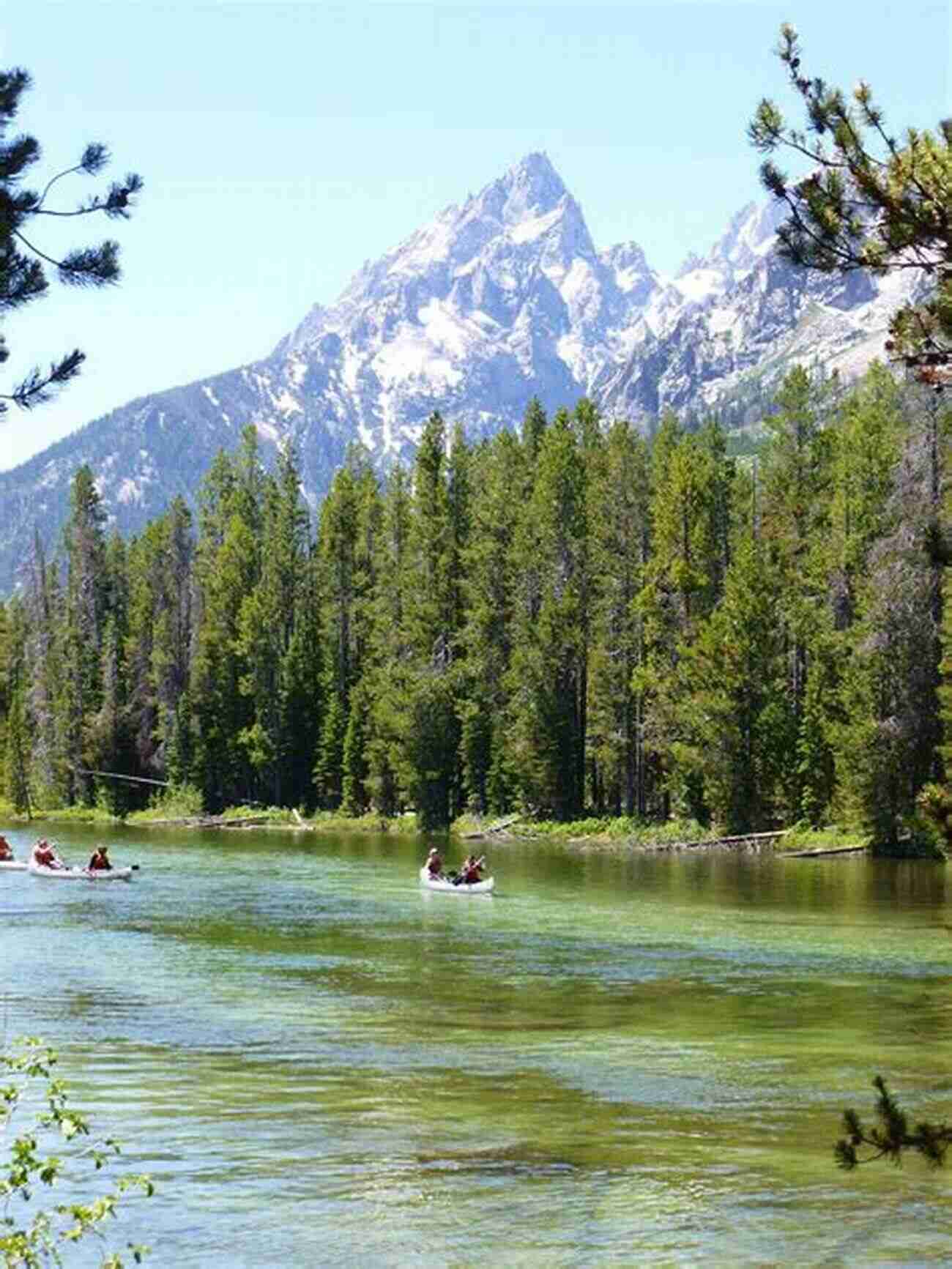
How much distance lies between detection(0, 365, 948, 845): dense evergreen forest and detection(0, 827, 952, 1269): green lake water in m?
23.3

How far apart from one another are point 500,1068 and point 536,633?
224ft

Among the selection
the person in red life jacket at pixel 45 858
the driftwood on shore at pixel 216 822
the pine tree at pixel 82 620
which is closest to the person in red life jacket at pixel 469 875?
the person in red life jacket at pixel 45 858

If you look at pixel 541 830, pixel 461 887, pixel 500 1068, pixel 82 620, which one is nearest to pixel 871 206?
pixel 500 1068

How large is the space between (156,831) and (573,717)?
24.5 meters

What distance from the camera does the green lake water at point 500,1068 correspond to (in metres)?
17.2

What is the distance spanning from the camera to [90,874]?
5938 centimetres

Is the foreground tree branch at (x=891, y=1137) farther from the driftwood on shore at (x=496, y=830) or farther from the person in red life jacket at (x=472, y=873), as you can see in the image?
the driftwood on shore at (x=496, y=830)

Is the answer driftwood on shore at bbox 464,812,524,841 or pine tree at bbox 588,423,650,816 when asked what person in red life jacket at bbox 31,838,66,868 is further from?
pine tree at bbox 588,423,650,816

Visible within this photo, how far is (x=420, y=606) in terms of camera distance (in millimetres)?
101562

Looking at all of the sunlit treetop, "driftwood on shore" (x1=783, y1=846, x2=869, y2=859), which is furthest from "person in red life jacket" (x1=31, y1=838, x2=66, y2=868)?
the sunlit treetop

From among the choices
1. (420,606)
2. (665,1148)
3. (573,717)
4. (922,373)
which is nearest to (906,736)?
(573,717)

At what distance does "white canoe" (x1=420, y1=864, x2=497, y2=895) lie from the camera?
176 ft

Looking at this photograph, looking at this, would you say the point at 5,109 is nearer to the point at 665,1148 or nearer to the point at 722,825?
the point at 665,1148

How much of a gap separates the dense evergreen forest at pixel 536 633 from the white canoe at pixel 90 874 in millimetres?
28806
